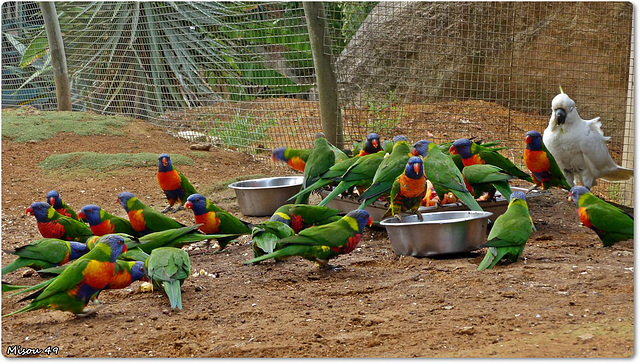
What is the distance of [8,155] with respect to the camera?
7340 millimetres

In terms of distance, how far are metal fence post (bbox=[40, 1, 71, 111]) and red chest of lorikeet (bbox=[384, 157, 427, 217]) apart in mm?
7071

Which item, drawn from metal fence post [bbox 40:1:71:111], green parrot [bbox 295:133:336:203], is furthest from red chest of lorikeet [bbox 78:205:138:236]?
metal fence post [bbox 40:1:71:111]

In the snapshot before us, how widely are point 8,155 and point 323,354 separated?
6.25 m

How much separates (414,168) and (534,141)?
1385 millimetres

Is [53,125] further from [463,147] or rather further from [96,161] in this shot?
[463,147]

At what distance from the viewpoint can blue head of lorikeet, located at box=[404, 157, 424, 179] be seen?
154 inches

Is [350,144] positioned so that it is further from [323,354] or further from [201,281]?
[323,354]

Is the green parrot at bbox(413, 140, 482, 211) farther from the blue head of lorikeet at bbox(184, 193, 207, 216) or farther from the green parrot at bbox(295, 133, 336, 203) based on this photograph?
the blue head of lorikeet at bbox(184, 193, 207, 216)

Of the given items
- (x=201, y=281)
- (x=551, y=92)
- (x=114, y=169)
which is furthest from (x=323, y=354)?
(x=551, y=92)

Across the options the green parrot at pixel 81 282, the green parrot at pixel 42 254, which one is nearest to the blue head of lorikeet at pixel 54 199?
the green parrot at pixel 42 254

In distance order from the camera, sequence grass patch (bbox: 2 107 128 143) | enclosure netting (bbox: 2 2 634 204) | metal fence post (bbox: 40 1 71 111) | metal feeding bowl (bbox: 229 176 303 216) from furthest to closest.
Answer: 1. metal fence post (bbox: 40 1 71 111)
2. grass patch (bbox: 2 107 128 143)
3. enclosure netting (bbox: 2 2 634 204)
4. metal feeding bowl (bbox: 229 176 303 216)

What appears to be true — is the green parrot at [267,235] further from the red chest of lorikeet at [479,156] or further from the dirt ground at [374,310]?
the red chest of lorikeet at [479,156]

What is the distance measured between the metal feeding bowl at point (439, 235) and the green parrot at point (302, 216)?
1.77 feet

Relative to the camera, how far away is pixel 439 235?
12.4 ft
